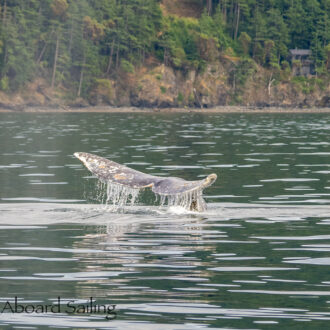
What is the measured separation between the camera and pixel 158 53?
173m

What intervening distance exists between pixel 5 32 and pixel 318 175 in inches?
5256

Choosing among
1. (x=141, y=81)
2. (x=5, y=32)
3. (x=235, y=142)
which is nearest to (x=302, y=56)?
(x=141, y=81)

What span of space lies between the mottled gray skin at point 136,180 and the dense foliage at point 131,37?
463 ft

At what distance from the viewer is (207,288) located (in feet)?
52.3

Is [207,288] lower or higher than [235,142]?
higher

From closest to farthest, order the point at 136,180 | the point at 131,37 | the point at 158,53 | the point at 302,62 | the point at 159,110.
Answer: the point at 136,180
the point at 159,110
the point at 131,37
the point at 158,53
the point at 302,62

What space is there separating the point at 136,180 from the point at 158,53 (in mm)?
153055

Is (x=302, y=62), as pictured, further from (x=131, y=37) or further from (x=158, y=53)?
(x=131, y=37)

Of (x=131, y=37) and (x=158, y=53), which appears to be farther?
(x=158, y=53)

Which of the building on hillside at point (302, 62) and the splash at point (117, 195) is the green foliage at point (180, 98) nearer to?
the building on hillside at point (302, 62)

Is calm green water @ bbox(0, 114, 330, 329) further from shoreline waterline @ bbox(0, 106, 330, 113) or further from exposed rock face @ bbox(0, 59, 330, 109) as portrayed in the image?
exposed rock face @ bbox(0, 59, 330, 109)

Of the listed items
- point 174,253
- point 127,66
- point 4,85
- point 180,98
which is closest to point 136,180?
point 174,253

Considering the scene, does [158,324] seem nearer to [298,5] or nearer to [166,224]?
[166,224]

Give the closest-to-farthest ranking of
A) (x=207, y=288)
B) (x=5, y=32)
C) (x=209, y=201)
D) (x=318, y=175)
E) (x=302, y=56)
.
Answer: (x=207, y=288), (x=209, y=201), (x=318, y=175), (x=5, y=32), (x=302, y=56)
